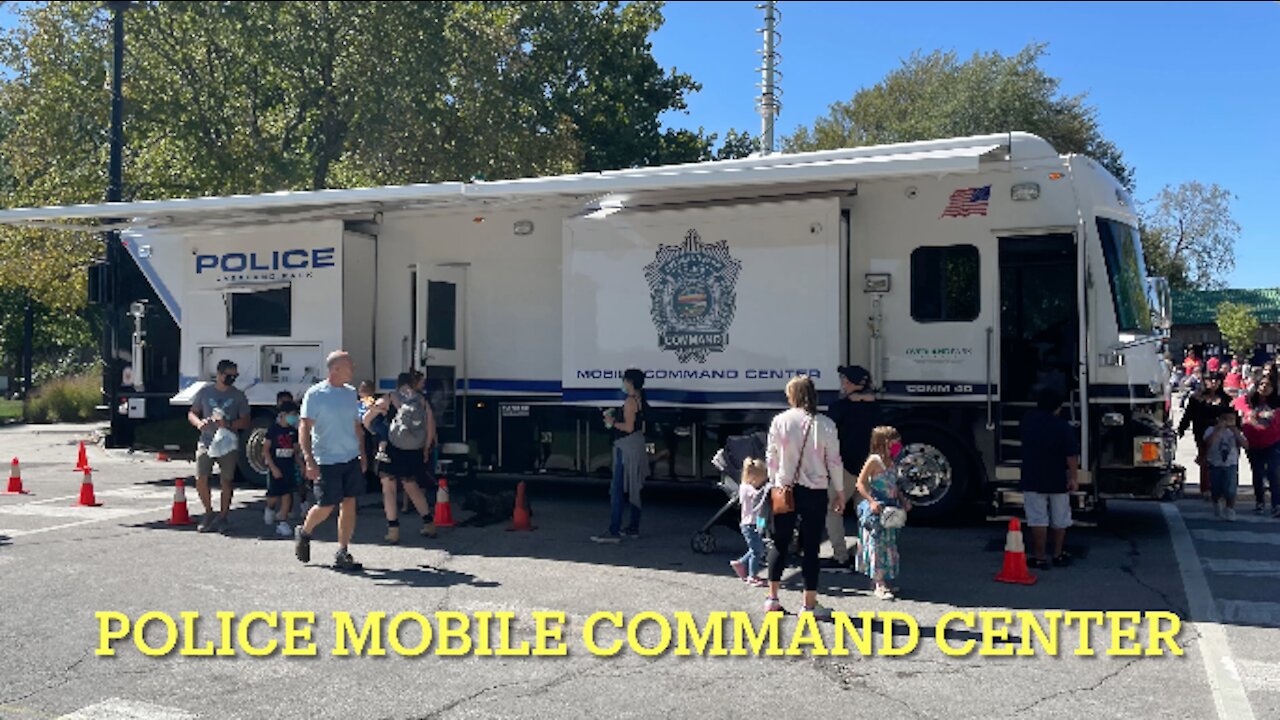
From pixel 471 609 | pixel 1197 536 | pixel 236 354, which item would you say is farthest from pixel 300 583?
pixel 1197 536

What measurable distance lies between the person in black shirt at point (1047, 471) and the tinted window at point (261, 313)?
791 cm

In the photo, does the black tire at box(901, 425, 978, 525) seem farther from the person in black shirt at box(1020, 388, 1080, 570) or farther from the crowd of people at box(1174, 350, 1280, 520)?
the crowd of people at box(1174, 350, 1280, 520)

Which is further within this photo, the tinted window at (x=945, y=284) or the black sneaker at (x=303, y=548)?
the tinted window at (x=945, y=284)

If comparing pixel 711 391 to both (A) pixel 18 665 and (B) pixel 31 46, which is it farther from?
(B) pixel 31 46

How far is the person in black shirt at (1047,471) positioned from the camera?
26.3 feet

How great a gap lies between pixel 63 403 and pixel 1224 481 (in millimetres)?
24955

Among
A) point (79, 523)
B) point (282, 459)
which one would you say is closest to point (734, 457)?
point (282, 459)

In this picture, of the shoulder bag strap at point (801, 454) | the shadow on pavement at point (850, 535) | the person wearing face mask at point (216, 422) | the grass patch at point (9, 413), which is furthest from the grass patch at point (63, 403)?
the shoulder bag strap at point (801, 454)

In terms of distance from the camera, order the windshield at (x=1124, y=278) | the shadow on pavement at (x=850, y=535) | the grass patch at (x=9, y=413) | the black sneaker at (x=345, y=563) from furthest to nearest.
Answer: the grass patch at (x=9, y=413) → the windshield at (x=1124, y=278) → the black sneaker at (x=345, y=563) → the shadow on pavement at (x=850, y=535)

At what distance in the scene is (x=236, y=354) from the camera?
12305 millimetres

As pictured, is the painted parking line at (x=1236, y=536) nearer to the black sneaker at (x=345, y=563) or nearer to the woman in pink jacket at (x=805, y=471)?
the woman in pink jacket at (x=805, y=471)

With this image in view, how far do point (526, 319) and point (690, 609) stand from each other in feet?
17.2

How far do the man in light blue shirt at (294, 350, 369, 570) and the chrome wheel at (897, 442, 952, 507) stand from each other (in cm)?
493

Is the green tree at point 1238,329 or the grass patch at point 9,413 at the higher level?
the green tree at point 1238,329
